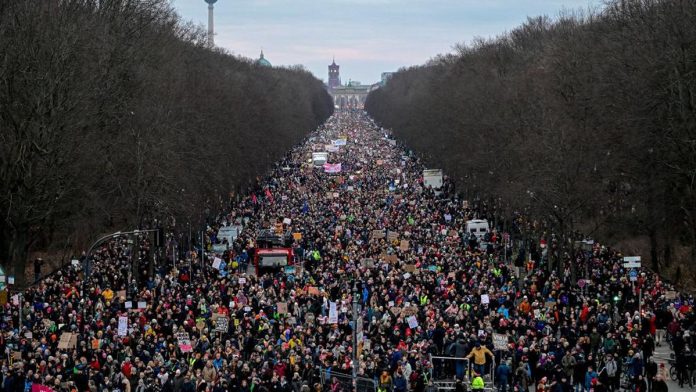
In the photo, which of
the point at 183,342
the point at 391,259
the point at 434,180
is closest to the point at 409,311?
the point at 183,342

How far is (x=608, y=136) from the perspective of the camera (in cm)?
5088

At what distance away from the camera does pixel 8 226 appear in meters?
47.3

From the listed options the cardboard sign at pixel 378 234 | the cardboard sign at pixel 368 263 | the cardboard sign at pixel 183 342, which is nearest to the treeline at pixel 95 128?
the cardboard sign at pixel 378 234

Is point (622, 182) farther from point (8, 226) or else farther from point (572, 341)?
point (8, 226)

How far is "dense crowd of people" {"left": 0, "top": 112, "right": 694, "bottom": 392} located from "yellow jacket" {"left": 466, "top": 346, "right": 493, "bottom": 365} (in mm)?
30

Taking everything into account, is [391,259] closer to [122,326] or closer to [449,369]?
[122,326]

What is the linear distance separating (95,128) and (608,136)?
2134cm

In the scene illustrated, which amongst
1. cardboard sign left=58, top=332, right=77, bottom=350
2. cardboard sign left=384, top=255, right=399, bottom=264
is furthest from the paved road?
cardboard sign left=58, top=332, right=77, bottom=350

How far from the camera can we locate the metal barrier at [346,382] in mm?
26484

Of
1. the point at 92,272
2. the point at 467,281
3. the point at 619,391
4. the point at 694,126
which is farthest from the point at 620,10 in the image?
the point at 619,391

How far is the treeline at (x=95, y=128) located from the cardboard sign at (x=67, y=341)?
1403cm

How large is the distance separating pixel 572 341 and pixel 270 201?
1894 inches

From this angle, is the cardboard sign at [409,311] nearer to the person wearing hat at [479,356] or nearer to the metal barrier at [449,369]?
the metal barrier at [449,369]

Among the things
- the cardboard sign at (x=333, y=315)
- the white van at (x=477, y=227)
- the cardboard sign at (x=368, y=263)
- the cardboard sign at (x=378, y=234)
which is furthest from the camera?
the white van at (x=477, y=227)
